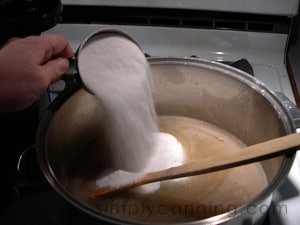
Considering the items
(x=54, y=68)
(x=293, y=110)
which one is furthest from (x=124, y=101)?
(x=293, y=110)

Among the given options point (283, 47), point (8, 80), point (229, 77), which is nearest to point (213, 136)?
point (229, 77)

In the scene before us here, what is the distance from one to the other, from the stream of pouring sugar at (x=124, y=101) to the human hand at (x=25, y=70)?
0.06 meters

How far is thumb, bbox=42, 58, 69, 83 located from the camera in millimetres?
540

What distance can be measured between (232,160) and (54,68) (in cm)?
28

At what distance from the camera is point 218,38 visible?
2.81 ft

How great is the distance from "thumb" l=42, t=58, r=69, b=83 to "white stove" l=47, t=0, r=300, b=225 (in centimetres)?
19

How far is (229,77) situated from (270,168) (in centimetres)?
17

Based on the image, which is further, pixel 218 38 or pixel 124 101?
pixel 218 38

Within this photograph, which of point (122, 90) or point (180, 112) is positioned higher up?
point (122, 90)

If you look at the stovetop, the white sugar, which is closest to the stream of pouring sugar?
the white sugar

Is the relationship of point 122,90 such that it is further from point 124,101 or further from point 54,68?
point 54,68

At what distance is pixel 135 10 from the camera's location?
2.82ft

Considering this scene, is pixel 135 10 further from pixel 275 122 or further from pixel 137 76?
pixel 275 122

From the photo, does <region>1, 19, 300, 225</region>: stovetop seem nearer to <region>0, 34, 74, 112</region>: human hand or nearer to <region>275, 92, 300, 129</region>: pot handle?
<region>275, 92, 300, 129</region>: pot handle
